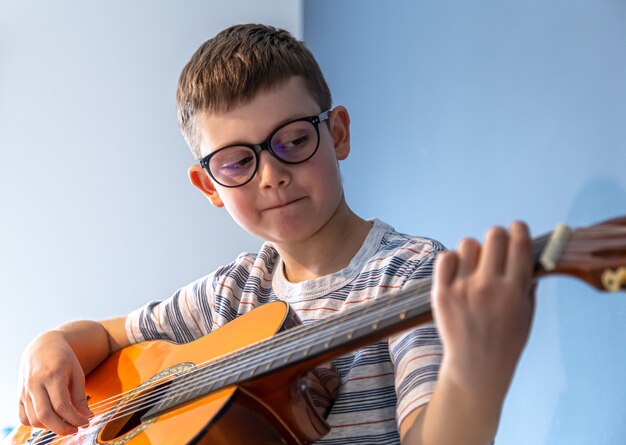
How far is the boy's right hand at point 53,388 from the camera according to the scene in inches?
40.3

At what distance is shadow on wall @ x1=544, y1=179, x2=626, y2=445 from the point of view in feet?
3.00

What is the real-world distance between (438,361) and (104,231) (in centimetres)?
162

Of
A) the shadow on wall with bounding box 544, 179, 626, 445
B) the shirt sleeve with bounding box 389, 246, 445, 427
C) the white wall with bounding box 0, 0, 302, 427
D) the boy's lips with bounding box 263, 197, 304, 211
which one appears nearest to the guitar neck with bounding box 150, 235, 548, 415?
the shirt sleeve with bounding box 389, 246, 445, 427

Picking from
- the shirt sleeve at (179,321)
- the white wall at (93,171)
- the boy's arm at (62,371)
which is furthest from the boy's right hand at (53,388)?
the white wall at (93,171)

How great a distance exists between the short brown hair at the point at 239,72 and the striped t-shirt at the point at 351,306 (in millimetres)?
196

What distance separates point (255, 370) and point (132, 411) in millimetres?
241

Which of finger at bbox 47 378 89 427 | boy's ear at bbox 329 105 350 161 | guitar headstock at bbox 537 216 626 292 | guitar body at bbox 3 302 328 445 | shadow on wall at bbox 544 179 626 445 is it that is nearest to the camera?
guitar headstock at bbox 537 216 626 292

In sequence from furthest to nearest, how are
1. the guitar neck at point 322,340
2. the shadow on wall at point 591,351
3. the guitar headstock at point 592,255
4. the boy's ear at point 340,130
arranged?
the boy's ear at point 340,130, the shadow on wall at point 591,351, the guitar neck at point 322,340, the guitar headstock at point 592,255

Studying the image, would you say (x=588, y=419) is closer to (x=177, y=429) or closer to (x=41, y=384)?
(x=177, y=429)

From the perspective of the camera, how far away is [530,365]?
112 cm

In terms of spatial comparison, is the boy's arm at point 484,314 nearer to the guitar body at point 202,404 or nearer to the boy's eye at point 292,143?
the guitar body at point 202,404

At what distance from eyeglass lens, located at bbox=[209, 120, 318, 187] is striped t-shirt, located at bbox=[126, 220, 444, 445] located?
151 millimetres

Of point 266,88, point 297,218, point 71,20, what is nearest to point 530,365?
point 297,218

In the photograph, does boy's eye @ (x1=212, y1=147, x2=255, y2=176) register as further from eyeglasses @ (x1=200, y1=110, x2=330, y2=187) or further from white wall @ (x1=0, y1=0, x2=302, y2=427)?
A: white wall @ (x1=0, y1=0, x2=302, y2=427)
